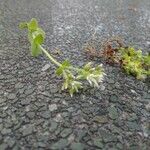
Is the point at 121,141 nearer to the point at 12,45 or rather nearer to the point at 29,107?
the point at 29,107

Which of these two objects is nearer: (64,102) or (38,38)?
(64,102)

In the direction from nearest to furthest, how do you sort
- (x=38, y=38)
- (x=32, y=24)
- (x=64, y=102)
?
(x=64, y=102)
(x=38, y=38)
(x=32, y=24)

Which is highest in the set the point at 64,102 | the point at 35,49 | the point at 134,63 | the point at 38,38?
the point at 38,38

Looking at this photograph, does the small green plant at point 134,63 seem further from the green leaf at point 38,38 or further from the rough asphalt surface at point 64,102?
the green leaf at point 38,38

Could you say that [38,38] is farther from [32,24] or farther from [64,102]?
[64,102]

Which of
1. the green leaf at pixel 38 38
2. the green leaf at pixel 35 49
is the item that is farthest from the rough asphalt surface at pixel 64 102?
the green leaf at pixel 38 38

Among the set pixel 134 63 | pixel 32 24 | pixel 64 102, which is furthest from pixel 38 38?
pixel 134 63

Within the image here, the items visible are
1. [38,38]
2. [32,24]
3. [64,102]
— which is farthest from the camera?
[32,24]

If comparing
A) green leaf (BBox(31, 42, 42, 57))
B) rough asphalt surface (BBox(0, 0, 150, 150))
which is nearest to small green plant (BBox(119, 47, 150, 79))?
rough asphalt surface (BBox(0, 0, 150, 150))
